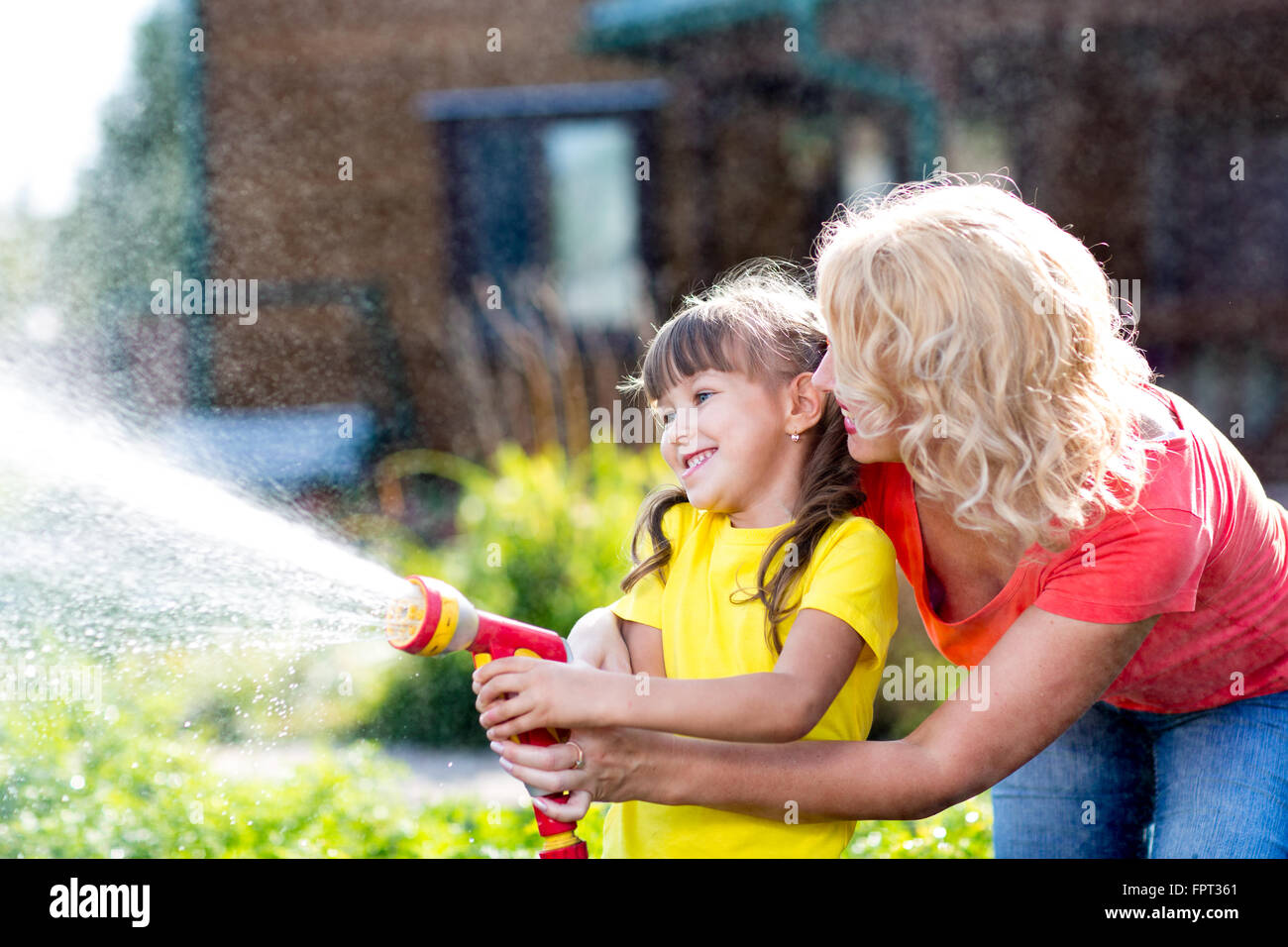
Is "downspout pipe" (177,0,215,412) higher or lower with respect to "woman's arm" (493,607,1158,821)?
higher

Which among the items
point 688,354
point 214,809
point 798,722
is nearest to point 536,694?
point 798,722

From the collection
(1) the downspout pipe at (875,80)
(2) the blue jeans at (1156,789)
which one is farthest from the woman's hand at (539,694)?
(1) the downspout pipe at (875,80)

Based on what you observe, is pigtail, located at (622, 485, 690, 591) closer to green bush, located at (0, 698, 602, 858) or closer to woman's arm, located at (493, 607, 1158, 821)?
woman's arm, located at (493, 607, 1158, 821)

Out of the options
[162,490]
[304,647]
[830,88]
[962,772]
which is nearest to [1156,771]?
[962,772]

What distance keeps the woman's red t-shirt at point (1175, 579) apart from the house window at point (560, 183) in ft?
19.0

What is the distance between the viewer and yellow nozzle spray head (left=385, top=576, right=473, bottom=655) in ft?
5.90

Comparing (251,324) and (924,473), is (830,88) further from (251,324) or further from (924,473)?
(924,473)

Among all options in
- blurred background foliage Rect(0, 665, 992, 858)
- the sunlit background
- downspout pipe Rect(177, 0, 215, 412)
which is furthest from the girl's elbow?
downspout pipe Rect(177, 0, 215, 412)

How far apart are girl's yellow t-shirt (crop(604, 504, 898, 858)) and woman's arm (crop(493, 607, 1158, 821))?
0.23ft

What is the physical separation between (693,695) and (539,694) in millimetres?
227

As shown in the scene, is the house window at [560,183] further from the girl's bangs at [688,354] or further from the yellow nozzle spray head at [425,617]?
the yellow nozzle spray head at [425,617]

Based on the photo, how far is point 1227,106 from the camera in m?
7.71

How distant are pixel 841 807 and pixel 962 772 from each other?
0.18m

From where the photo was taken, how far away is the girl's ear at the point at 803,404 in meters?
2.23
